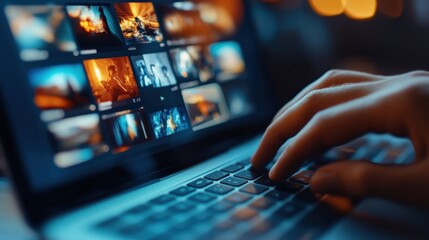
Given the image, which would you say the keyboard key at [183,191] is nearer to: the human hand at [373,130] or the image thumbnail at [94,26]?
the human hand at [373,130]

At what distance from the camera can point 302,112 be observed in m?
0.52

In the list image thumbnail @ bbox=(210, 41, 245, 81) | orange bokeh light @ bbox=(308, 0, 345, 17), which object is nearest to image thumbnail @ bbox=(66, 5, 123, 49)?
image thumbnail @ bbox=(210, 41, 245, 81)

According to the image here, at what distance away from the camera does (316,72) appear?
2.91 ft

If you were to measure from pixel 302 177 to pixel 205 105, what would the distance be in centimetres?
22

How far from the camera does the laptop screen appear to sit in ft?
1.46

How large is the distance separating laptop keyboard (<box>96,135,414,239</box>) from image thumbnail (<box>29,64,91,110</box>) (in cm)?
16

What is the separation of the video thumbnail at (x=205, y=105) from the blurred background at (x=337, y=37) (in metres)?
0.20

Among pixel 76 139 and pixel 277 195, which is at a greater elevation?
pixel 76 139

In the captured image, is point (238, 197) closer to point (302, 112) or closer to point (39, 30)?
point (302, 112)

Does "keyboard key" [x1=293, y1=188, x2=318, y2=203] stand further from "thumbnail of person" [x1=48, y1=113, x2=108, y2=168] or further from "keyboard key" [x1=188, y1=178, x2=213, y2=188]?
"thumbnail of person" [x1=48, y1=113, x2=108, y2=168]

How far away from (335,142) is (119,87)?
12.3 inches

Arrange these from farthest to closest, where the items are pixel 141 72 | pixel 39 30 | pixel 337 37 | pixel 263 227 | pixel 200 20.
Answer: pixel 337 37, pixel 200 20, pixel 141 72, pixel 39 30, pixel 263 227

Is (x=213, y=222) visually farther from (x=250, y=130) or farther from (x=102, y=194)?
(x=250, y=130)

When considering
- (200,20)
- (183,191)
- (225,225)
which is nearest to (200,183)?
(183,191)
